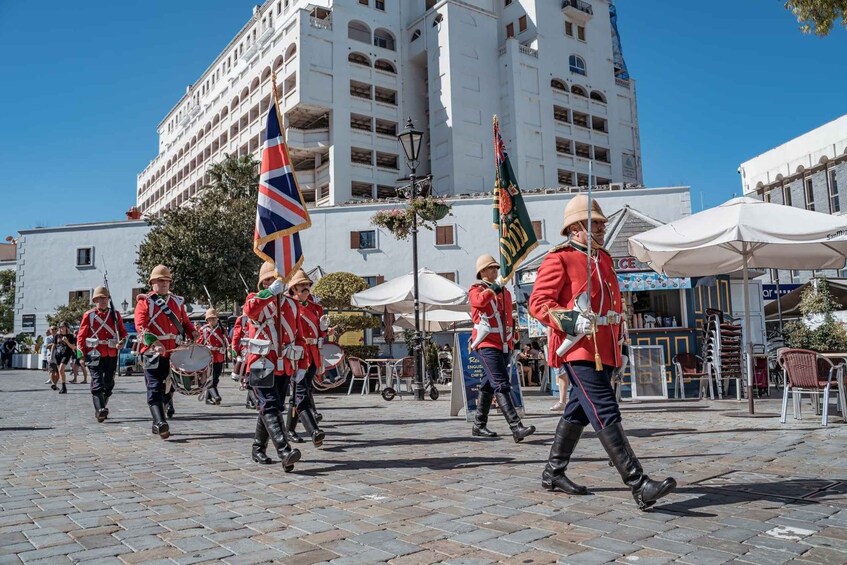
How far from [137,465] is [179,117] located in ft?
267

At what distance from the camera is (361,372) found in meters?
15.3

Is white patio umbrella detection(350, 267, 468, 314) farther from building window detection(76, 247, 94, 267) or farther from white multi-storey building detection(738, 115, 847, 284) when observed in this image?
building window detection(76, 247, 94, 267)

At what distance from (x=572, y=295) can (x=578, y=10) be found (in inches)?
2264

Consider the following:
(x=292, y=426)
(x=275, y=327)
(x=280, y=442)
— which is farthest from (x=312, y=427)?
(x=275, y=327)

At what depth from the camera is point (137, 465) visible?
6750 mm

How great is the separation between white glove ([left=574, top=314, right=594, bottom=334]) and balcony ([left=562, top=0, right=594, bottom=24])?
2254 inches

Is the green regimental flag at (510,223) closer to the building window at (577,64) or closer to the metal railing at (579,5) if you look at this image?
the building window at (577,64)

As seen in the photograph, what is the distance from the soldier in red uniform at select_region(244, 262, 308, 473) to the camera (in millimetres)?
6371

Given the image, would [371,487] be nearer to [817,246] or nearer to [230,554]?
[230,554]

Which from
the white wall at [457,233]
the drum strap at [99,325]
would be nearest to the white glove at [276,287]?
the drum strap at [99,325]

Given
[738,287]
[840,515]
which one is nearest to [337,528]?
[840,515]

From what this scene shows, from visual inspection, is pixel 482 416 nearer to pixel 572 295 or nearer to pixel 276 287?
pixel 276 287

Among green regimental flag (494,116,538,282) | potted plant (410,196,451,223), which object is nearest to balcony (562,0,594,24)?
potted plant (410,196,451,223)

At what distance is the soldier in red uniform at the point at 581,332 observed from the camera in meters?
4.75
